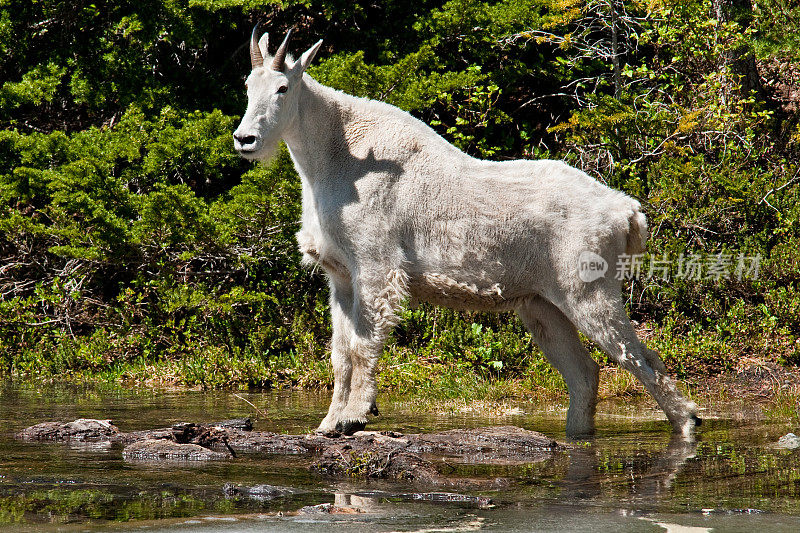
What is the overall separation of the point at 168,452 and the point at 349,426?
4.45 feet

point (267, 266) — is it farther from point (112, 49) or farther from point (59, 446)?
point (59, 446)

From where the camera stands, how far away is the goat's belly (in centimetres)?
727

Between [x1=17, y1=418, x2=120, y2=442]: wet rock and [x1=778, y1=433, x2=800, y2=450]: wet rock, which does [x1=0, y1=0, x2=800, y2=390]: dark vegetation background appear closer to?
[x1=778, y1=433, x2=800, y2=450]: wet rock

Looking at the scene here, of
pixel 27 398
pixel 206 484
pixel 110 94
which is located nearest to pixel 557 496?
pixel 206 484

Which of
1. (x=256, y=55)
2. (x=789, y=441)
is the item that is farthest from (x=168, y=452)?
(x=789, y=441)

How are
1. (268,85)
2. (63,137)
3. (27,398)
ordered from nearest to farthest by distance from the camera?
(268,85) → (27,398) → (63,137)

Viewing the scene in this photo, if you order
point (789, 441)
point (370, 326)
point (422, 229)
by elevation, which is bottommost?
point (789, 441)

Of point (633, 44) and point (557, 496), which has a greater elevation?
point (633, 44)

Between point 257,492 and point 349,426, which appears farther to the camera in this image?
point 349,426

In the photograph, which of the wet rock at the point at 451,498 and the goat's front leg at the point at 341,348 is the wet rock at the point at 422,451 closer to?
the wet rock at the point at 451,498

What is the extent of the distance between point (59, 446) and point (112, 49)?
783cm

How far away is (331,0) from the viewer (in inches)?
513

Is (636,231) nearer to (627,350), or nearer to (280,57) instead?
(627,350)

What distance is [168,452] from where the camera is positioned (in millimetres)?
6078
